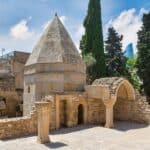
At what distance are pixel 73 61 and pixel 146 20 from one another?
1319cm

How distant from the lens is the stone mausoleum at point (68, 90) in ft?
48.0

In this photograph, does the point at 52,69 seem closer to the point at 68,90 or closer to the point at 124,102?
the point at 68,90

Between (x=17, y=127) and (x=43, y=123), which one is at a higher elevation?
(x=43, y=123)

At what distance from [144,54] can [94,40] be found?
5.76m

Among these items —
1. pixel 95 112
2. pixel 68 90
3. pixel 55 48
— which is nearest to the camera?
pixel 68 90

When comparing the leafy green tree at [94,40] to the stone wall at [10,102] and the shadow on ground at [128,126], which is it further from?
the shadow on ground at [128,126]

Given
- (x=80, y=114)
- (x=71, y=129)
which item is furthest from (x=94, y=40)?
(x=71, y=129)

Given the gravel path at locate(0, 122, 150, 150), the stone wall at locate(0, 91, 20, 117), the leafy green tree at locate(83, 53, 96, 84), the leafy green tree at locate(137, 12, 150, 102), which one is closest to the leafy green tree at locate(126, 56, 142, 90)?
the leafy green tree at locate(137, 12, 150, 102)

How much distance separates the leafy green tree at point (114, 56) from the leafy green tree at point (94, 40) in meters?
1.83

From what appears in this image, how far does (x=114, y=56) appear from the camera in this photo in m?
27.8

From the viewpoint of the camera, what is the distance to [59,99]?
14.3 m

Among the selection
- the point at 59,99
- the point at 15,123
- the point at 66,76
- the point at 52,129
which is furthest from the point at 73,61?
the point at 15,123

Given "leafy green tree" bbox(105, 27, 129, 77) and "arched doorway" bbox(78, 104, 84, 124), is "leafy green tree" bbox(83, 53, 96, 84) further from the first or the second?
"arched doorway" bbox(78, 104, 84, 124)

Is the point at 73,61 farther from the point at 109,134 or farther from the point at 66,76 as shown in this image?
the point at 109,134
